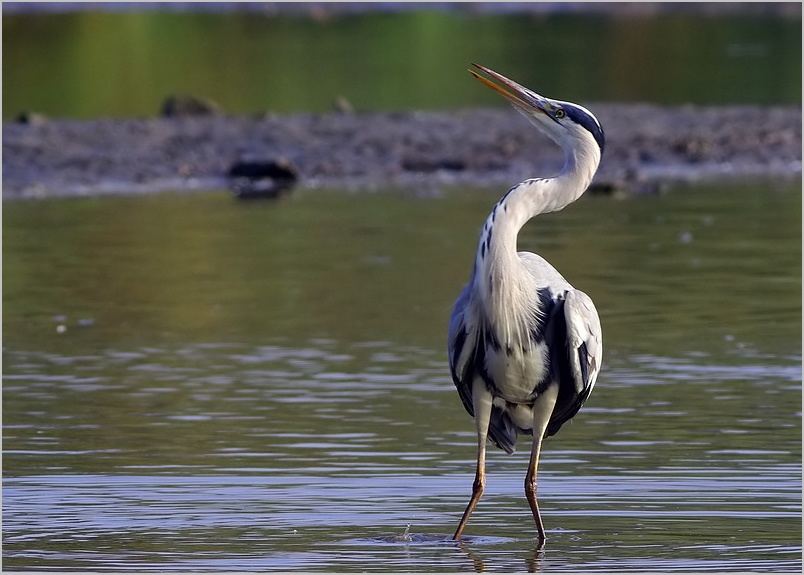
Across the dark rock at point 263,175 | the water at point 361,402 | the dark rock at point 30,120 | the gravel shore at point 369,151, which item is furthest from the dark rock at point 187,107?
the water at point 361,402

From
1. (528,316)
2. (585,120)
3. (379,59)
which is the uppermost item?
(585,120)

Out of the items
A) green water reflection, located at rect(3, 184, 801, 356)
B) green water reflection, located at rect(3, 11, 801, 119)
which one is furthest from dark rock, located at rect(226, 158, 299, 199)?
green water reflection, located at rect(3, 11, 801, 119)

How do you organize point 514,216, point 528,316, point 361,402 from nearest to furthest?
point 514,216
point 528,316
point 361,402

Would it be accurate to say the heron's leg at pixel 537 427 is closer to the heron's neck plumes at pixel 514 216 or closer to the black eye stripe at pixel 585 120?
the heron's neck plumes at pixel 514 216

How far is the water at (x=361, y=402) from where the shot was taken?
6.91 m

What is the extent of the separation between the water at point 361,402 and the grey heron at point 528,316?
530 mm

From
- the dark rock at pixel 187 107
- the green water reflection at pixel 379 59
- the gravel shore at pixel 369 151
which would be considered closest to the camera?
the gravel shore at pixel 369 151

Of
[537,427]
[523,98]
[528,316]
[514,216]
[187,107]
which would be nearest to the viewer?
[514,216]

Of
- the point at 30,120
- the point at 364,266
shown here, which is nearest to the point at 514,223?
the point at 364,266

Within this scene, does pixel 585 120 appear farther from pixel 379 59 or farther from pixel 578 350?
pixel 379 59

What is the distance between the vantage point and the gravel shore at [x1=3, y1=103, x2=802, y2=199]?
1886cm

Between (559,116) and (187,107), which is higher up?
(559,116)

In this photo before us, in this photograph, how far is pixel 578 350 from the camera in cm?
701

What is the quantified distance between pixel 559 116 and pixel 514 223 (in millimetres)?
534
